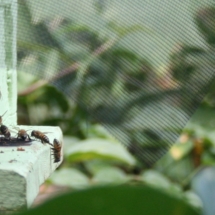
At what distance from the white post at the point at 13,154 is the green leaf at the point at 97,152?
1449 mm

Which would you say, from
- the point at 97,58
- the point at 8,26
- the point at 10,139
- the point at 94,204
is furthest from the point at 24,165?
the point at 94,204

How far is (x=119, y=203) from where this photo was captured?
29 cm

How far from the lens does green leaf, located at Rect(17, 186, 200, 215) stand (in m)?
0.29

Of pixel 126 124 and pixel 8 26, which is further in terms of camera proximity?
pixel 126 124

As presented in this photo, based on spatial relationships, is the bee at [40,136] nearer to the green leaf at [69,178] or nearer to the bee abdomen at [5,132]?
the bee abdomen at [5,132]

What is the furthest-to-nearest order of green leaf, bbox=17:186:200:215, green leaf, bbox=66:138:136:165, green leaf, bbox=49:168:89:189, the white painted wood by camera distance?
green leaf, bbox=66:138:136:165 → green leaf, bbox=49:168:89:189 → the white painted wood → green leaf, bbox=17:186:200:215

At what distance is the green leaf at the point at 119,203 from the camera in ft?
0.94

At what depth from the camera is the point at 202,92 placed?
1839 millimetres

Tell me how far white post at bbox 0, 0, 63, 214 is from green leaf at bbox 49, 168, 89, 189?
135 cm

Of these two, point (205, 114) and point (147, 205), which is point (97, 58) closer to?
point (147, 205)

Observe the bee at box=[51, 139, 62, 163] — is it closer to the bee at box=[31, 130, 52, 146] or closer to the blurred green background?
the bee at box=[31, 130, 52, 146]

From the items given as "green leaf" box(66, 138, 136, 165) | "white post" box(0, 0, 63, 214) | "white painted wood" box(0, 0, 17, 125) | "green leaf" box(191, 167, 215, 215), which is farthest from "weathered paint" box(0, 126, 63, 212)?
"green leaf" box(66, 138, 136, 165)

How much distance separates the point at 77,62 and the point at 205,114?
1763 mm

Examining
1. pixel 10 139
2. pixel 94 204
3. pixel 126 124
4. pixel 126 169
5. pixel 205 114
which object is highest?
pixel 94 204
